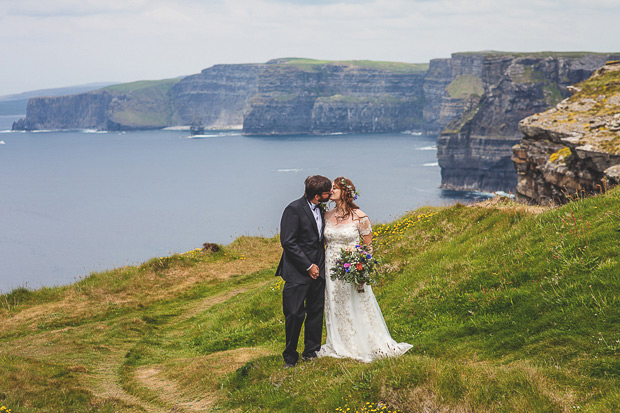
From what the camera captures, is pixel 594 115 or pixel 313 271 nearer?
pixel 313 271

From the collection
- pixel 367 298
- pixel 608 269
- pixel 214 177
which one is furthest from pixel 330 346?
pixel 214 177

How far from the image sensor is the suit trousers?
35.6ft

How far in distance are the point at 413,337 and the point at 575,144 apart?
71.3 feet

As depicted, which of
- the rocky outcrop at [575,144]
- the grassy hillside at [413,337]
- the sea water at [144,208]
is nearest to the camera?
the grassy hillside at [413,337]

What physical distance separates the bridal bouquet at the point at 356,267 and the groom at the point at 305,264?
17.3 inches

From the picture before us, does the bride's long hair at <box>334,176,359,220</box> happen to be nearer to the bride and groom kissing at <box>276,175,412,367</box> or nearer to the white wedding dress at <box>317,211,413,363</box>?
the bride and groom kissing at <box>276,175,412,367</box>

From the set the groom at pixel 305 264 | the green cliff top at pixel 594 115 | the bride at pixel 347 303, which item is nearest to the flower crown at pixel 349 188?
the bride at pixel 347 303

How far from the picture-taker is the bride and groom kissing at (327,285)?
10.7 metres

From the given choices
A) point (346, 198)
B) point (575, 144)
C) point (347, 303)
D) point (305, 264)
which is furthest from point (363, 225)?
point (575, 144)

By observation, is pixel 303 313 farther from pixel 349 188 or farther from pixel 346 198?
pixel 349 188

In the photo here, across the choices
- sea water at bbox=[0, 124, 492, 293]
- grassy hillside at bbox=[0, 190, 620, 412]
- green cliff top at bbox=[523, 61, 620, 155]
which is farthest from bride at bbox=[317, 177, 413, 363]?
sea water at bbox=[0, 124, 492, 293]

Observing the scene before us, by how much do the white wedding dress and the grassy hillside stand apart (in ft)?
1.67

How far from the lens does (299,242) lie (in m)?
10.9

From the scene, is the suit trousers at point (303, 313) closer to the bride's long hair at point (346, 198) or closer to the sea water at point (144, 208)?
the bride's long hair at point (346, 198)
